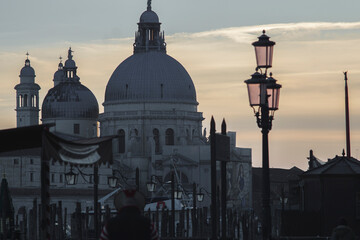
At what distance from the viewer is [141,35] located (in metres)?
168

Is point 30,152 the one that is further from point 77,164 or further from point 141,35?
point 77,164

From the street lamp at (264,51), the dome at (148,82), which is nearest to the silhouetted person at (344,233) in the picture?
the street lamp at (264,51)

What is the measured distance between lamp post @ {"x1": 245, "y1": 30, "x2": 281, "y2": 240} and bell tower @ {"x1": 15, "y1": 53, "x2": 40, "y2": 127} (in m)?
149

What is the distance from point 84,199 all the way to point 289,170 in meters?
51.4

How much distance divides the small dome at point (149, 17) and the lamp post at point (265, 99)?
139 metres

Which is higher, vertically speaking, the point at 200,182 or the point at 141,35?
the point at 141,35

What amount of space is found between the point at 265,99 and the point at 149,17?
140 metres

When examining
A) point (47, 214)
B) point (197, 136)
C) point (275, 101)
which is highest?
point (197, 136)

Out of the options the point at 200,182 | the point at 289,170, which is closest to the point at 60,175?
the point at 200,182

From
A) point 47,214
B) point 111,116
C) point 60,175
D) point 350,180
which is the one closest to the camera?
point 47,214

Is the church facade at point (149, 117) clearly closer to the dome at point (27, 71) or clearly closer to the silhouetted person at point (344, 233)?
the dome at point (27, 71)

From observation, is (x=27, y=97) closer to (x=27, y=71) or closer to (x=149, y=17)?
(x=27, y=71)

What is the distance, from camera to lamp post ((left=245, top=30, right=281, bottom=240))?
28.4 meters

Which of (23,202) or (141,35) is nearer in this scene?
(23,202)
